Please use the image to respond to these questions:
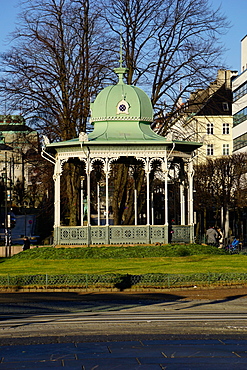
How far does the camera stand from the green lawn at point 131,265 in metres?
29.3

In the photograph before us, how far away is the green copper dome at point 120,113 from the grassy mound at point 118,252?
19.5 ft

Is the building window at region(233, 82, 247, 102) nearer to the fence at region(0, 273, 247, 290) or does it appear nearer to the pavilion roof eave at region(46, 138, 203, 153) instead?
the pavilion roof eave at region(46, 138, 203, 153)

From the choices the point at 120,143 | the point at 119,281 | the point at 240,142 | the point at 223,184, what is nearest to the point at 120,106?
the point at 120,143

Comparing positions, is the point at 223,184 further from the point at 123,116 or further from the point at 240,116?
the point at 123,116

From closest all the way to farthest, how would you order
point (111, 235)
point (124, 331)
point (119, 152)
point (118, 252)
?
1. point (124, 331)
2. point (118, 252)
3. point (119, 152)
4. point (111, 235)

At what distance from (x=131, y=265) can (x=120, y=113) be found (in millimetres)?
9881

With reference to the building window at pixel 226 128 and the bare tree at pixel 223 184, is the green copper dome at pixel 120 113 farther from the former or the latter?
the building window at pixel 226 128

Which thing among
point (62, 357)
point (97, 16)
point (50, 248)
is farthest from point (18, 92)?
point (62, 357)

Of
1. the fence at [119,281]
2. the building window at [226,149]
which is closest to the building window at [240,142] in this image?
the building window at [226,149]

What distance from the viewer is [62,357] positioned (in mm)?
12797

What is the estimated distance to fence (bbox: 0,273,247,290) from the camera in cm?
2517

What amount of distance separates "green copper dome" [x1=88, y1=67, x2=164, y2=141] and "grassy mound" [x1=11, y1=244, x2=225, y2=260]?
5929 mm

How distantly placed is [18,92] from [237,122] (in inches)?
1875

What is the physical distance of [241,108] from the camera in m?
84.8
